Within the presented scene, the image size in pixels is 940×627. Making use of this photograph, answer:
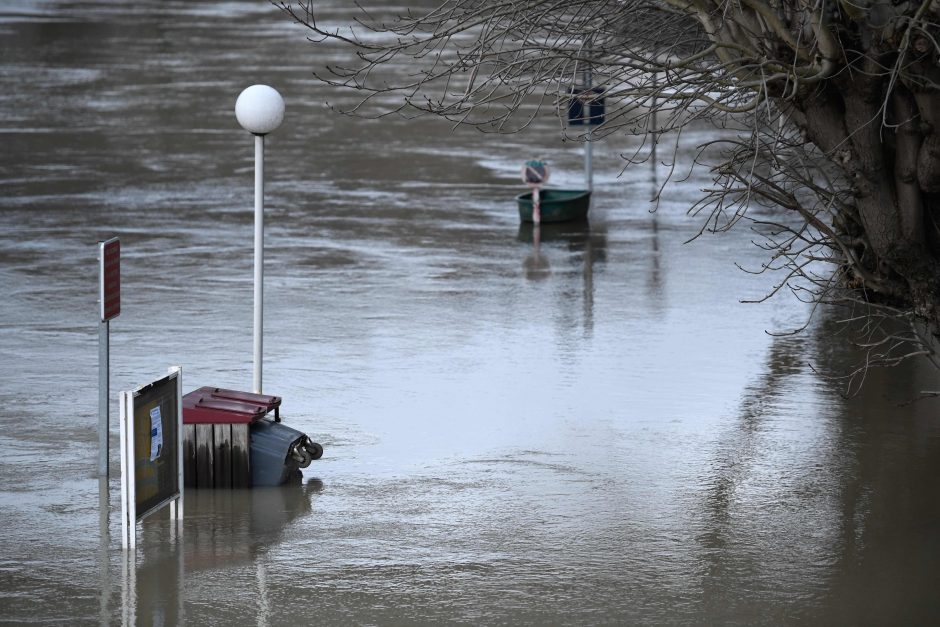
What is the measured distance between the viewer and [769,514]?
9.48 metres

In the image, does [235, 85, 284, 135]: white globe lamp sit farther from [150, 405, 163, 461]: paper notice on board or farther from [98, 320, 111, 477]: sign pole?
[150, 405, 163, 461]: paper notice on board

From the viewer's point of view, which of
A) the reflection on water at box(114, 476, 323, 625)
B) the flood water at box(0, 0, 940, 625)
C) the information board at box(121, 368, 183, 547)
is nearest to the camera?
the reflection on water at box(114, 476, 323, 625)

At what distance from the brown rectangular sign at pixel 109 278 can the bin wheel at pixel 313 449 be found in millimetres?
1652

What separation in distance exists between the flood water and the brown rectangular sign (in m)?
1.19

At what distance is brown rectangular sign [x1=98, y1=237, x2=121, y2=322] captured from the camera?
392 inches

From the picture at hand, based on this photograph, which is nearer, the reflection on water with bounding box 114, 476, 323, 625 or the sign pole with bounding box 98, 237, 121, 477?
the reflection on water with bounding box 114, 476, 323, 625

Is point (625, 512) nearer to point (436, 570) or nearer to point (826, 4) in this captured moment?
point (436, 570)

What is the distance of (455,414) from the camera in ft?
38.5

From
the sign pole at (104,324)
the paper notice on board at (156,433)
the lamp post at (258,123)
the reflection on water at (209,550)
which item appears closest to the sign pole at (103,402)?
the sign pole at (104,324)

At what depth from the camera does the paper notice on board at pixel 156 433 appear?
8.97m

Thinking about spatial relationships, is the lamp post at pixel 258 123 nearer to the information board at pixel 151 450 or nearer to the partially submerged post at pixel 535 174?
the information board at pixel 151 450

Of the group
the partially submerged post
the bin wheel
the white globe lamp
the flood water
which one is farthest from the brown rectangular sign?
the partially submerged post

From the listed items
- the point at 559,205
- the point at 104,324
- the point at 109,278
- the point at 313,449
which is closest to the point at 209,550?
the point at 313,449

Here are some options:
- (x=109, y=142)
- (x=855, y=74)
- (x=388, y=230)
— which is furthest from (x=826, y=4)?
(x=109, y=142)
